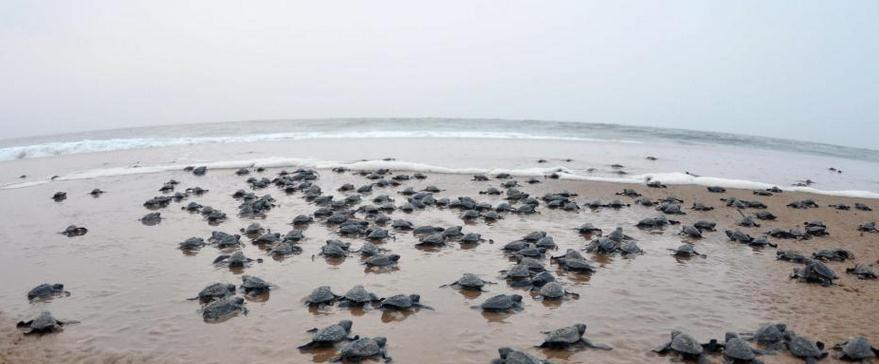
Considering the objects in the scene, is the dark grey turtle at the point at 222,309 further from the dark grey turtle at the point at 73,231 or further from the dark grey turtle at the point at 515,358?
the dark grey turtle at the point at 73,231

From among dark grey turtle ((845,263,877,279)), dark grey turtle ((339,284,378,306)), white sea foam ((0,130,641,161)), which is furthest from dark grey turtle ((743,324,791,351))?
white sea foam ((0,130,641,161))

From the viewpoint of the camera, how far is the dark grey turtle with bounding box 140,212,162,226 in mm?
12273

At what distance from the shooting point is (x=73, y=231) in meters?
11.4

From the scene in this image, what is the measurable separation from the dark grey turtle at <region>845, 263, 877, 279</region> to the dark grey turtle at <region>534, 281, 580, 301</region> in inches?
204

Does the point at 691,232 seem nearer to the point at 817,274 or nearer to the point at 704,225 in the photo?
the point at 704,225

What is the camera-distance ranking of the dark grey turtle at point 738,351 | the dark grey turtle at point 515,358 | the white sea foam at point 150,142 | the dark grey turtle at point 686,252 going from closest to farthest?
1. the dark grey turtle at point 515,358
2. the dark grey turtle at point 738,351
3. the dark grey turtle at point 686,252
4. the white sea foam at point 150,142

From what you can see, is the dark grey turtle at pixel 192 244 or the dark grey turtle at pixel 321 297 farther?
the dark grey turtle at pixel 192 244

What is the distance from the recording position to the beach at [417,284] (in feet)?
20.4

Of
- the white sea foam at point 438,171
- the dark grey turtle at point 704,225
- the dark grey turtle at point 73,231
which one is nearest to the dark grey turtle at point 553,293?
the dark grey turtle at point 704,225

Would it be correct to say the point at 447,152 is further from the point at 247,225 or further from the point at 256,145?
the point at 247,225

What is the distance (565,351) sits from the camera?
6.04 metres

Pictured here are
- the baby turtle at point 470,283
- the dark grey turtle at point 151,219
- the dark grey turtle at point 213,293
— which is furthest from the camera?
the dark grey turtle at point 151,219

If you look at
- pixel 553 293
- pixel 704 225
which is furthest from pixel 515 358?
pixel 704 225

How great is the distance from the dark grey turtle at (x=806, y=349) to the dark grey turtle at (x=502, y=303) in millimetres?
3169
